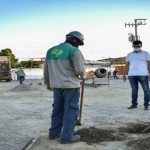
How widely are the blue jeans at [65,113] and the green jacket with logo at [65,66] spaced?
0.38ft

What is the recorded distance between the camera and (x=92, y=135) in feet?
24.1

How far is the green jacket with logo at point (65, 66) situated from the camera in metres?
6.95

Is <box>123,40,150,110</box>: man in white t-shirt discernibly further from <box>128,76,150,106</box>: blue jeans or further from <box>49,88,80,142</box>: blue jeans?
<box>49,88,80,142</box>: blue jeans

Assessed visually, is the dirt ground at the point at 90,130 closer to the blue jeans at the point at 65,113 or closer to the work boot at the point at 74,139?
the work boot at the point at 74,139

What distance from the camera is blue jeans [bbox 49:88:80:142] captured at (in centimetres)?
693

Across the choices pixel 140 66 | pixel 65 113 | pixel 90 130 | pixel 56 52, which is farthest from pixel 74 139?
pixel 140 66

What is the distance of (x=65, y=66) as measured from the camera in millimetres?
7039

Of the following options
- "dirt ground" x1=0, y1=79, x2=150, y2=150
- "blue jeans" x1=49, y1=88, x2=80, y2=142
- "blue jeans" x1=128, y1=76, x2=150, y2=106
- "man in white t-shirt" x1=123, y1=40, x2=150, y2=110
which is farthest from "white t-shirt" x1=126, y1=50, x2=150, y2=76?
"blue jeans" x1=49, y1=88, x2=80, y2=142

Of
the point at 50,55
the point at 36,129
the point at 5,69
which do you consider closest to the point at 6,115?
the point at 36,129

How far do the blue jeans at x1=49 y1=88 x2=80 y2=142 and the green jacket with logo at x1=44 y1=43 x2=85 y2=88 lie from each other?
0.12 meters

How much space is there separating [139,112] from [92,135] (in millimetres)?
3636

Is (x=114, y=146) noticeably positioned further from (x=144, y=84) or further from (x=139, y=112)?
(x=144, y=84)

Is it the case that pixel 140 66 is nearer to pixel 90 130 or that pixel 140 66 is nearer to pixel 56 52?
pixel 90 130

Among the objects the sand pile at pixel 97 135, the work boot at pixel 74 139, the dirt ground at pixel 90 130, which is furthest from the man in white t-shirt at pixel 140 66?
the work boot at pixel 74 139
